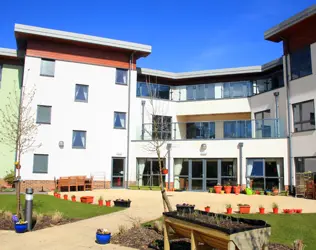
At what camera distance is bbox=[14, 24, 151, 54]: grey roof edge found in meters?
23.7

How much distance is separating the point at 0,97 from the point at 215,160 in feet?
55.2

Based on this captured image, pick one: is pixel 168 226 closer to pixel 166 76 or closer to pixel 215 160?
pixel 215 160

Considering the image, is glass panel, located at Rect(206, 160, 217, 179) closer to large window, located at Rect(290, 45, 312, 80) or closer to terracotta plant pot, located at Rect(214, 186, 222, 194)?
terracotta plant pot, located at Rect(214, 186, 222, 194)

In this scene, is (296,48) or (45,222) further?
(296,48)

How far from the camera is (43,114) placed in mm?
24797

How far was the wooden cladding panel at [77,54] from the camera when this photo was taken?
81.7 feet

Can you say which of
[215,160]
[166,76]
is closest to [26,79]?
[166,76]

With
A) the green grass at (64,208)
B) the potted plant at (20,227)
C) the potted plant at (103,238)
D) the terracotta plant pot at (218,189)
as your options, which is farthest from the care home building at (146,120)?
the potted plant at (103,238)

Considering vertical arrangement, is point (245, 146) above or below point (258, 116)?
below

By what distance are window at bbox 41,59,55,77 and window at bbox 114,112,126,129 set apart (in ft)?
18.8

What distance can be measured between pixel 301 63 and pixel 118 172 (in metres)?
15.2

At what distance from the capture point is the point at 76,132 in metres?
25.5

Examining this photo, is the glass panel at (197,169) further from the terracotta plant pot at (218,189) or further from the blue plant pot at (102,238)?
the blue plant pot at (102,238)

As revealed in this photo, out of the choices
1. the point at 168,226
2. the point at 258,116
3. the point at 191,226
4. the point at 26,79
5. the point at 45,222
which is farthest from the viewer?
the point at 258,116
